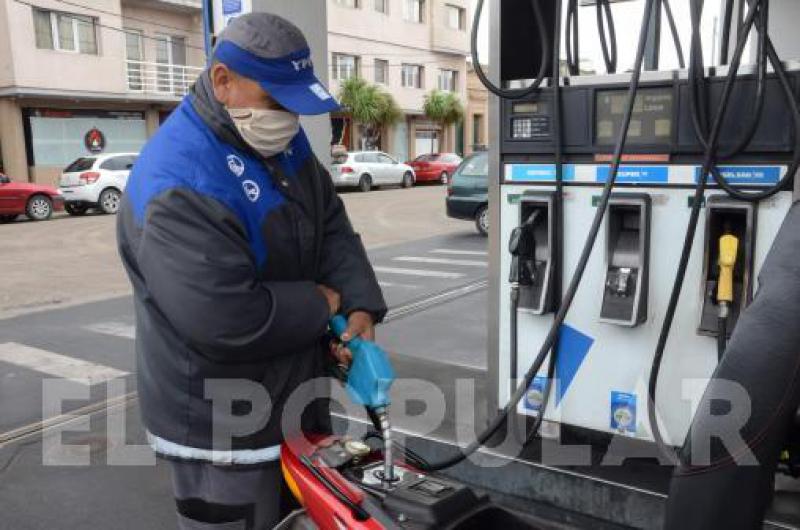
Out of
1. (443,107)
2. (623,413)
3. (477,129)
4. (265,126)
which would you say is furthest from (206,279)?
(477,129)

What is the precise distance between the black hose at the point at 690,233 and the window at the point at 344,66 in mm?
30729

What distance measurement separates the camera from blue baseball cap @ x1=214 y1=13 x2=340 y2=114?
190 cm

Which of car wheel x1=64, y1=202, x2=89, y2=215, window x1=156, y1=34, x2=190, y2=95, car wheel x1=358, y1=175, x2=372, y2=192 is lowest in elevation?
car wheel x1=64, y1=202, x2=89, y2=215

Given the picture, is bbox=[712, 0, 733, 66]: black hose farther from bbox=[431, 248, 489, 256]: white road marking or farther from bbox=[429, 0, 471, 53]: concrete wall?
bbox=[429, 0, 471, 53]: concrete wall

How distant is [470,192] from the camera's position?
12.5 m

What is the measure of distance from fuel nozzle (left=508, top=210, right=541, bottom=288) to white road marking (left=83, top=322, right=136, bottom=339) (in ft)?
14.5

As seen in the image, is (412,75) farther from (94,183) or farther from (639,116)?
(639,116)

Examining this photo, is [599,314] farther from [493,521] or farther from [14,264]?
[14,264]

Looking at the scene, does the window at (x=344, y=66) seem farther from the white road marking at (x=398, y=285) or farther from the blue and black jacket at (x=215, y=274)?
the blue and black jacket at (x=215, y=274)

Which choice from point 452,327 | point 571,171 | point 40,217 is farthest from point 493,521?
point 40,217

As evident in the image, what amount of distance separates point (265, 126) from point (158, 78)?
2620cm

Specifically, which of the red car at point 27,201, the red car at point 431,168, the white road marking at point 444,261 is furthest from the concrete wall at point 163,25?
the white road marking at point 444,261

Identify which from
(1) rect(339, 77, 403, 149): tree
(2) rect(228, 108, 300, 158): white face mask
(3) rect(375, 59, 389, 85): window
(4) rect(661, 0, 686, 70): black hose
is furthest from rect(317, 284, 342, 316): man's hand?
(3) rect(375, 59, 389, 85): window

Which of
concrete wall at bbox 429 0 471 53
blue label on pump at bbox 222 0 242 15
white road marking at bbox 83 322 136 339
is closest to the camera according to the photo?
blue label on pump at bbox 222 0 242 15
